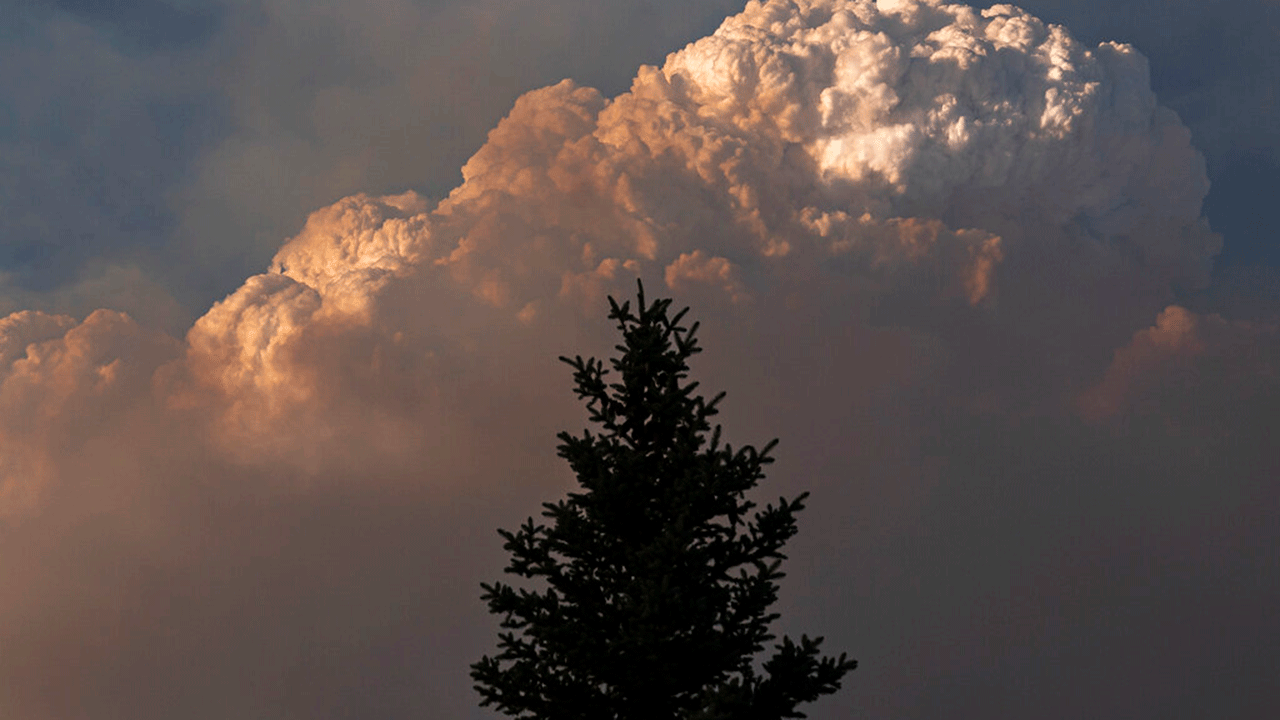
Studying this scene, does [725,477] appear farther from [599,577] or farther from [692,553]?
[599,577]

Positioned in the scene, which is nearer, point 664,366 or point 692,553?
point 692,553

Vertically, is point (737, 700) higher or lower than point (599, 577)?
lower

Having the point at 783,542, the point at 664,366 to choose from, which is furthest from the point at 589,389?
the point at 783,542

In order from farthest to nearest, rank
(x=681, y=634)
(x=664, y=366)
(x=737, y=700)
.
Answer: (x=664, y=366) < (x=681, y=634) < (x=737, y=700)

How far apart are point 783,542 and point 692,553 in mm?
1882

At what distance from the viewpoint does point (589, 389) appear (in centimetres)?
2069

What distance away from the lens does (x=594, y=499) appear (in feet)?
65.5

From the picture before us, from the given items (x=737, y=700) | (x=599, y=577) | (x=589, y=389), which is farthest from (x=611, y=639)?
(x=589, y=389)

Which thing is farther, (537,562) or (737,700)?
(537,562)

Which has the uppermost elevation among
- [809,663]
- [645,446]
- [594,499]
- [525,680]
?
[645,446]

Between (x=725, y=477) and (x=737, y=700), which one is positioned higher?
(x=725, y=477)

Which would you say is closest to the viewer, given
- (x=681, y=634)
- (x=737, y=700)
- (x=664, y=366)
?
(x=737, y=700)

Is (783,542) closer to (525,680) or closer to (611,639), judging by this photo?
(611,639)

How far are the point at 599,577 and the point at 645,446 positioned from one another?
7.71 ft
